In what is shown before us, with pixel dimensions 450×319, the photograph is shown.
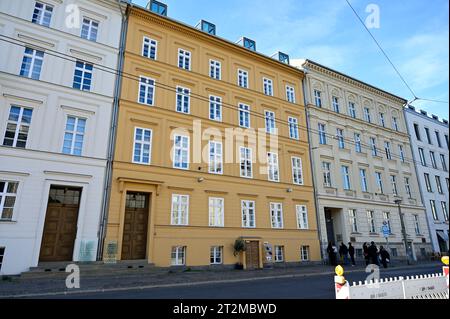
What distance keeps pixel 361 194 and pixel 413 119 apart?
1670 cm

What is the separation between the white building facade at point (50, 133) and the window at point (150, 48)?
2.67m

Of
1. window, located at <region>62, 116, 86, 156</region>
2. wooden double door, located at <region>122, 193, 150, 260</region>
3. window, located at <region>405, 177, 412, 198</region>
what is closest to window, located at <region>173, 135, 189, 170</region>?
wooden double door, located at <region>122, 193, 150, 260</region>

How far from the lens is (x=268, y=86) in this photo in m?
26.7

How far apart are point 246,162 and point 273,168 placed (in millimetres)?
2577

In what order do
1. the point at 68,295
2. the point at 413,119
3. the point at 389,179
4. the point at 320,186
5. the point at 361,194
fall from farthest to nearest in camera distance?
the point at 413,119 < the point at 389,179 < the point at 361,194 < the point at 320,186 < the point at 68,295

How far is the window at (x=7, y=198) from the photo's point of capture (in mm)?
14341

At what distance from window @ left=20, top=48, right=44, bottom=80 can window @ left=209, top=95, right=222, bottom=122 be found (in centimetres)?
1085

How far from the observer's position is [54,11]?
18344 millimetres

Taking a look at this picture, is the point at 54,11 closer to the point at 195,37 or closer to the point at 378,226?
the point at 195,37

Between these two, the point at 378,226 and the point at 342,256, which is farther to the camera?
the point at 378,226

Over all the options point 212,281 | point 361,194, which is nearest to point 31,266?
point 212,281

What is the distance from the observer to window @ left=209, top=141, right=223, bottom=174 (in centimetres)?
2109

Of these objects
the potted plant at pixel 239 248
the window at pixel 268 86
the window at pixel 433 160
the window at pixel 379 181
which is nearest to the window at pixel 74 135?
the potted plant at pixel 239 248

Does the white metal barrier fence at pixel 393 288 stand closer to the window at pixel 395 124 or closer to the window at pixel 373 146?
the window at pixel 373 146
